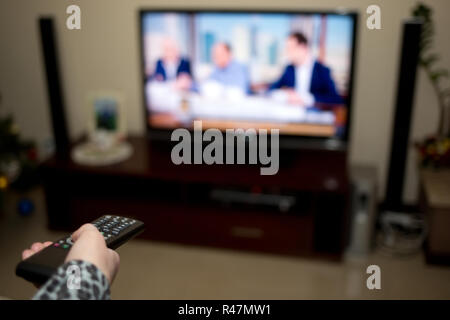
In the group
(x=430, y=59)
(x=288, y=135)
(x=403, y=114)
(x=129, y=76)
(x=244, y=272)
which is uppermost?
(x=430, y=59)

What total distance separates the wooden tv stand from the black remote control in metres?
1.46

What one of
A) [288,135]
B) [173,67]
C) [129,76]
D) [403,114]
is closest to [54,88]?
[129,76]

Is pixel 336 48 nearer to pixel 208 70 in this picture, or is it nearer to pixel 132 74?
pixel 208 70

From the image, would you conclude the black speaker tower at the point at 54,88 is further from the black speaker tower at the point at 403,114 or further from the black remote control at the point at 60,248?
the black remote control at the point at 60,248

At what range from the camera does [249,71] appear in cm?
261

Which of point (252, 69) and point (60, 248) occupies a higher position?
point (252, 69)

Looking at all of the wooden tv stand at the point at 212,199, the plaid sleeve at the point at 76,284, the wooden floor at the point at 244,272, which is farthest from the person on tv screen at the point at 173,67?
the plaid sleeve at the point at 76,284

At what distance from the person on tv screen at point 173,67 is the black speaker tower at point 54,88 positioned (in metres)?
0.55

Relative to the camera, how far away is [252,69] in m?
2.60

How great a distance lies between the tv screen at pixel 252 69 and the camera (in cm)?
248

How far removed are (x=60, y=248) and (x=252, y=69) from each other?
5.84 ft

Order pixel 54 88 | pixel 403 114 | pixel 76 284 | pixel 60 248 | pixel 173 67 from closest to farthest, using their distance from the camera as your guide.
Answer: pixel 76 284, pixel 60 248, pixel 403 114, pixel 173 67, pixel 54 88

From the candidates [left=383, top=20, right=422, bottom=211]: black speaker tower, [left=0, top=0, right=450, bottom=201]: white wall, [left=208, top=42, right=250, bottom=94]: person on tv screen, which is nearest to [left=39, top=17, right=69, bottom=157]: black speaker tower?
[left=0, top=0, right=450, bottom=201]: white wall

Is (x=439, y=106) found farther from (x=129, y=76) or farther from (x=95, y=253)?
(x=95, y=253)
